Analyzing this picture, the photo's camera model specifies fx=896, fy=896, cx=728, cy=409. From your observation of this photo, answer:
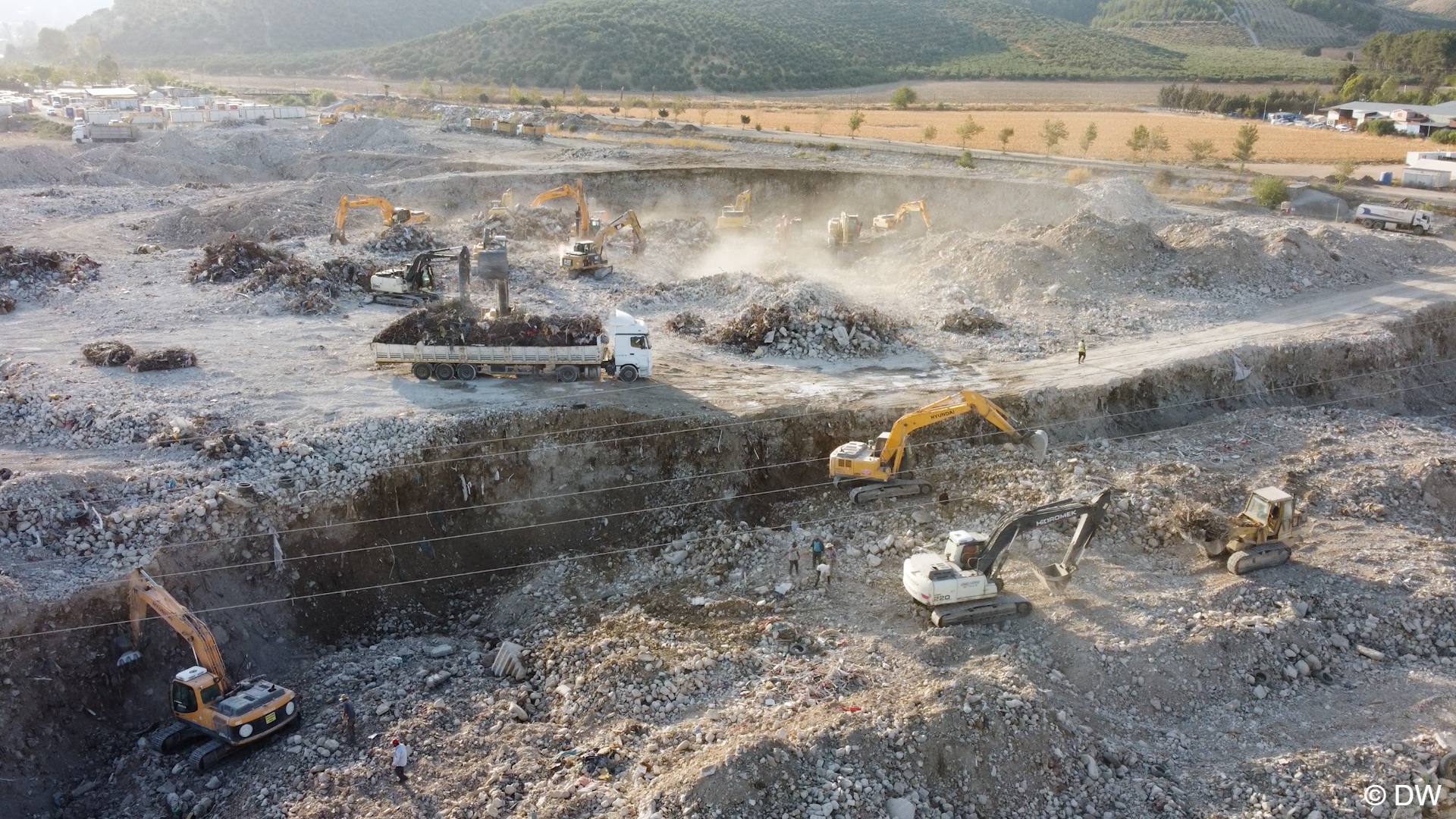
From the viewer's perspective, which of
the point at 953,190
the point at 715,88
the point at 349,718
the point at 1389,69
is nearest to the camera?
the point at 349,718

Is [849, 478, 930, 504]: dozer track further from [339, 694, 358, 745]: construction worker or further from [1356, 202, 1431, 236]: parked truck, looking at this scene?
[1356, 202, 1431, 236]: parked truck

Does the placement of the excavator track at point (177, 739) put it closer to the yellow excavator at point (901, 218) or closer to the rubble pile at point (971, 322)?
the rubble pile at point (971, 322)

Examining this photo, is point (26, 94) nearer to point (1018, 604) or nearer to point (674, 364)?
point (674, 364)

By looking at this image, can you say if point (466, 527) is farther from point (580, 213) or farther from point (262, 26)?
point (262, 26)

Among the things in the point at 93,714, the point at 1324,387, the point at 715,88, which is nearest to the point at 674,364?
the point at 93,714

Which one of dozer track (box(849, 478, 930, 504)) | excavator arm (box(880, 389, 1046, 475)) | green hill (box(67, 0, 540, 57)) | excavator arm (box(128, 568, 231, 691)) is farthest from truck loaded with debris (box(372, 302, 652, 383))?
green hill (box(67, 0, 540, 57))

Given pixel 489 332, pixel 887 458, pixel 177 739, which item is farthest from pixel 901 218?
pixel 177 739

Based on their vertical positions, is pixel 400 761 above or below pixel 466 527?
below
